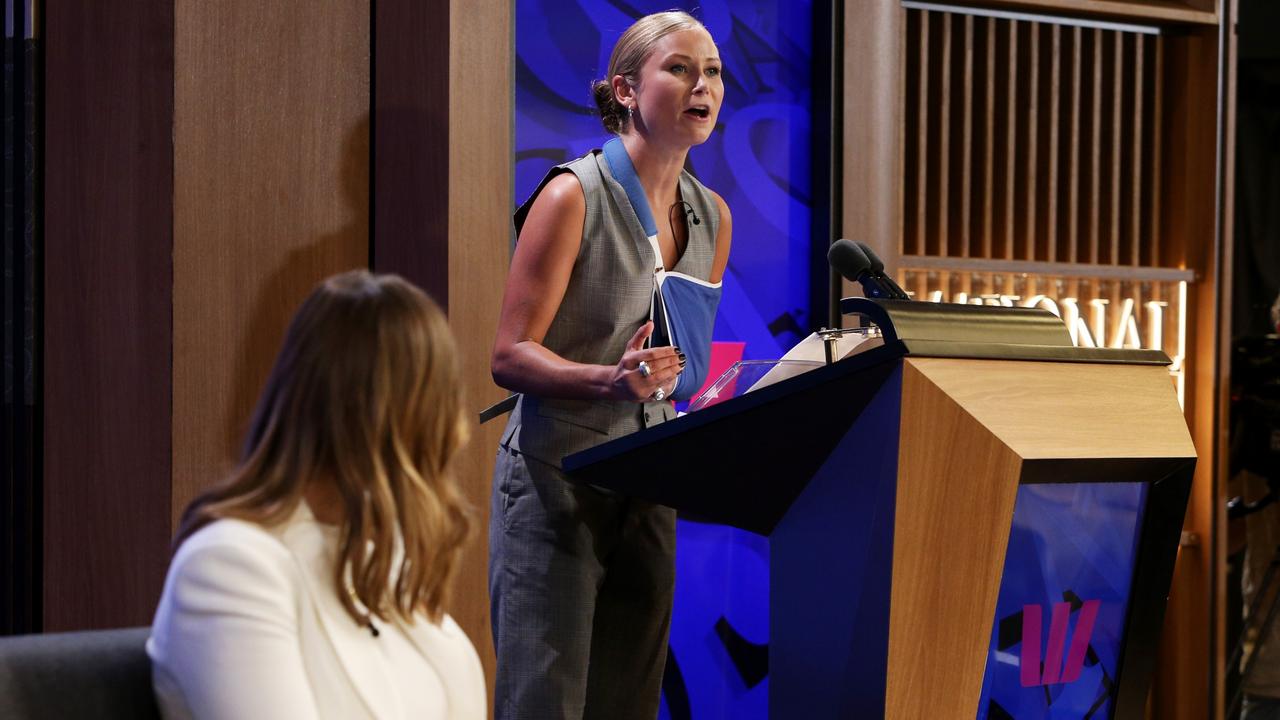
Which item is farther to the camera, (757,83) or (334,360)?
(757,83)

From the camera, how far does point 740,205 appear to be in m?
3.52

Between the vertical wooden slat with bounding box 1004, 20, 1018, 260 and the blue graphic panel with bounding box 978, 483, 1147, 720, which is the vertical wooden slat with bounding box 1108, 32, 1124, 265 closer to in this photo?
the vertical wooden slat with bounding box 1004, 20, 1018, 260

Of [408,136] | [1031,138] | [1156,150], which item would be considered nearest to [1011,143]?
[1031,138]

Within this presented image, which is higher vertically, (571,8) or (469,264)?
(571,8)

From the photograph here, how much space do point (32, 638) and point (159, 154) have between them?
80.0 inches

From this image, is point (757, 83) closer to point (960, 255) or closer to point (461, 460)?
point (960, 255)

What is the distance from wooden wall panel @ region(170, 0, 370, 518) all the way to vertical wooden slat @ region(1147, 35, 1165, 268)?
250cm

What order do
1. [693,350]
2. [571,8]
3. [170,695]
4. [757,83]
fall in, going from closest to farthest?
[170,695] → [693,350] → [571,8] → [757,83]

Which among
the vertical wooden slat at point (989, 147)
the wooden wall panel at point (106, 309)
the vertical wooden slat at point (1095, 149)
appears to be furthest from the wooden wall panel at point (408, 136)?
the vertical wooden slat at point (1095, 149)

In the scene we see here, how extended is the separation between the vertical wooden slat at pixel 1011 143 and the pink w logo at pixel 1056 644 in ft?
7.16

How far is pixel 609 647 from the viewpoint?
2182 mm

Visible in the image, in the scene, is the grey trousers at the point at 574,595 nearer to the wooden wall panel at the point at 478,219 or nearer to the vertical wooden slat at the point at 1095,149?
the wooden wall panel at the point at 478,219

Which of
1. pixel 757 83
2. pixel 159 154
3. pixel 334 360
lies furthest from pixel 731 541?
pixel 334 360

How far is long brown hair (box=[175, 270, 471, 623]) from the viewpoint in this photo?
1166 mm
